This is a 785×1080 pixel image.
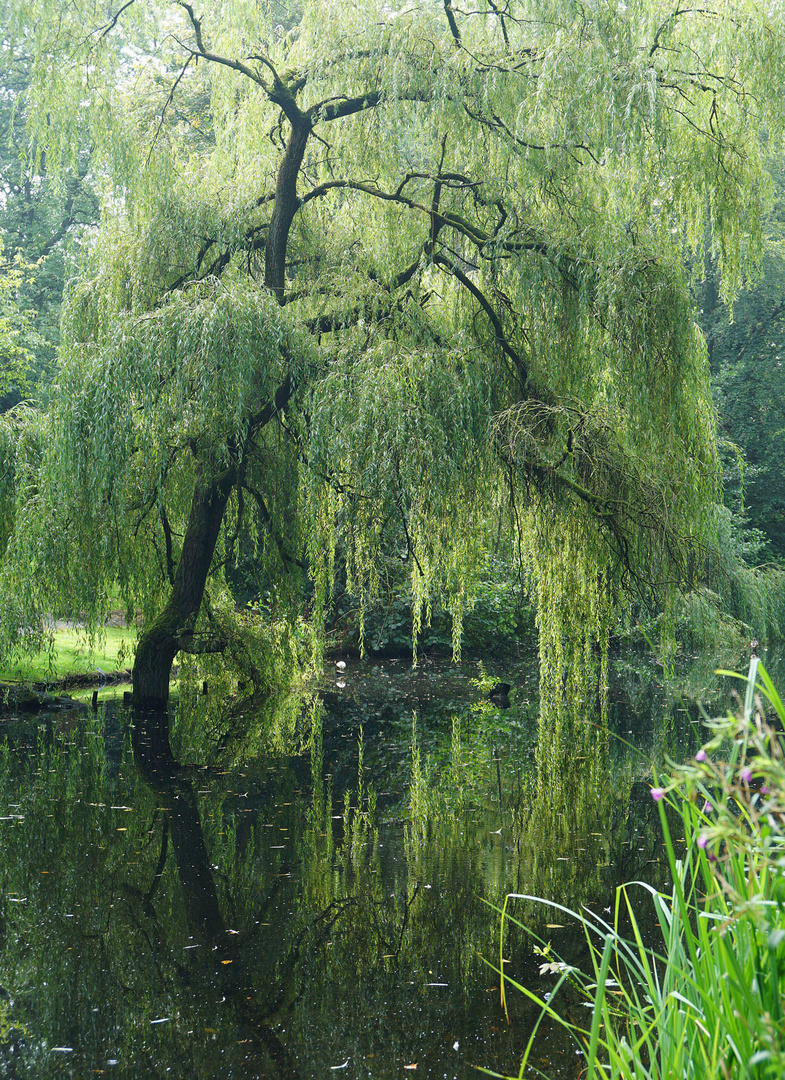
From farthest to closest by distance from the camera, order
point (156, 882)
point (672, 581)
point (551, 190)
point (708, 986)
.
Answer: point (551, 190) → point (672, 581) → point (156, 882) → point (708, 986)

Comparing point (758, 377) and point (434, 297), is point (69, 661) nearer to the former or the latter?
point (434, 297)

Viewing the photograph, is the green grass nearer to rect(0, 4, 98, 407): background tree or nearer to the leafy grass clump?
the leafy grass clump

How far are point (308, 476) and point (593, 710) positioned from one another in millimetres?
5901

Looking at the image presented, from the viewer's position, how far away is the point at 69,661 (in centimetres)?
1327

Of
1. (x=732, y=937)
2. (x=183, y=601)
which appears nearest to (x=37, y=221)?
(x=183, y=601)

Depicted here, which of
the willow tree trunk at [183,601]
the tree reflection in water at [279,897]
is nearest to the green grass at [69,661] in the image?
the willow tree trunk at [183,601]

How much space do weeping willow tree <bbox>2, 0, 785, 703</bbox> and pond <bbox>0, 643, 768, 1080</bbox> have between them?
4.51 feet

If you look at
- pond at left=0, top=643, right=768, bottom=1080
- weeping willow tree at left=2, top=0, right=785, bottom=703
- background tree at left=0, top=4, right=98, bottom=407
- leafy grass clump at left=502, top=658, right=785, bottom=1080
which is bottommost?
pond at left=0, top=643, right=768, bottom=1080

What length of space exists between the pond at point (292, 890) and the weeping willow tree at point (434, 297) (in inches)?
54.2

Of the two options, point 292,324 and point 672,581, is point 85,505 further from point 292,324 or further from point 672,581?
point 672,581

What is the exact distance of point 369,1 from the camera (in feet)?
26.6

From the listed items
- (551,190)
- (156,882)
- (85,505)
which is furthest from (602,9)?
(156,882)

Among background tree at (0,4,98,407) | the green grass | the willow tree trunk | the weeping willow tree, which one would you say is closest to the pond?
the willow tree trunk

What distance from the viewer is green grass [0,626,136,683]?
35.7 feet
